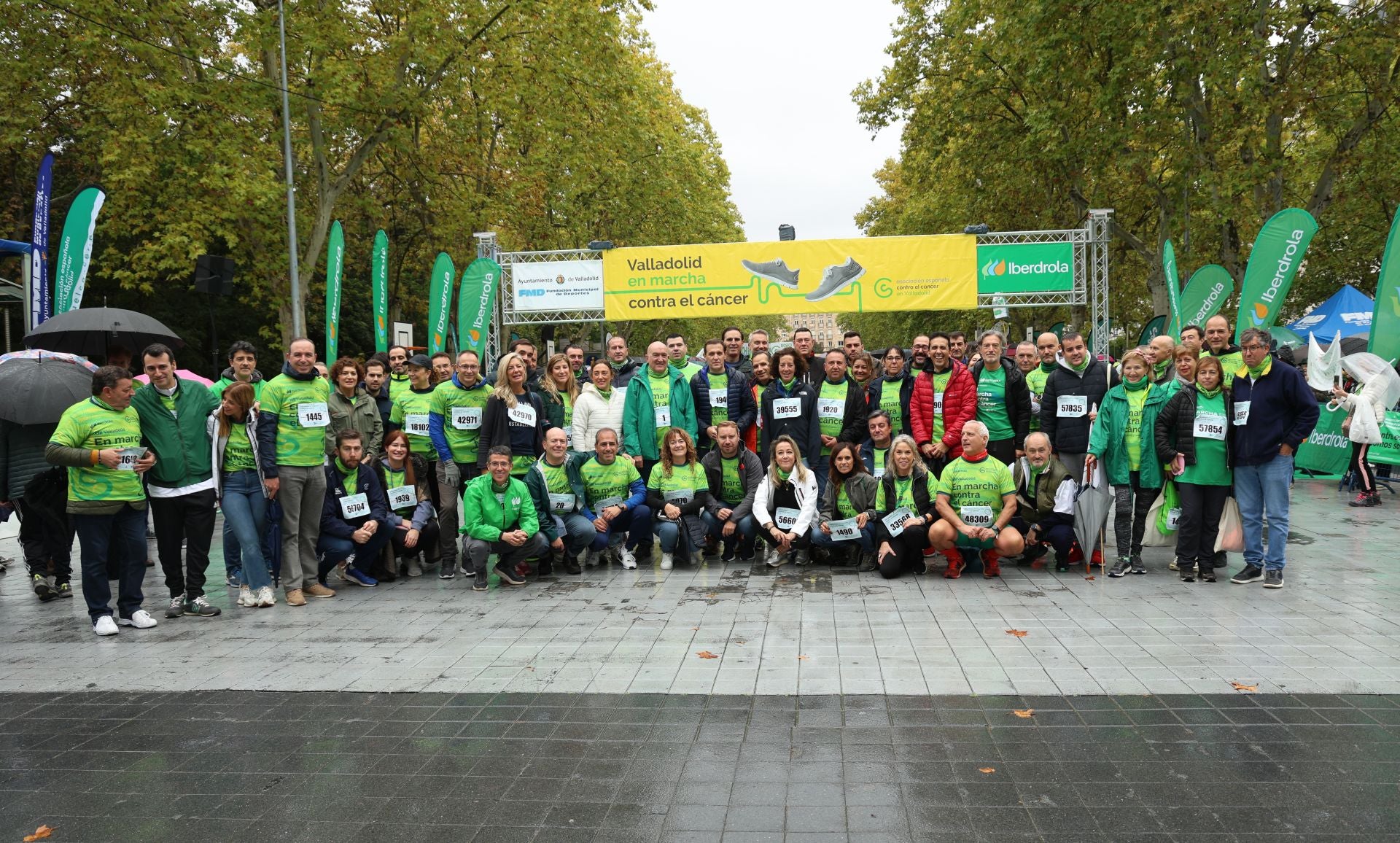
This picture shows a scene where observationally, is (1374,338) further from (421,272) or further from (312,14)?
(421,272)

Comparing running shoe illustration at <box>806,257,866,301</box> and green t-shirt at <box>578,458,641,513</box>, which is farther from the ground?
running shoe illustration at <box>806,257,866,301</box>

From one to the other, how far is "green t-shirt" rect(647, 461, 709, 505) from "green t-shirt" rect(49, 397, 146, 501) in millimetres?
4077

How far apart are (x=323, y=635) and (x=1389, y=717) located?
595cm

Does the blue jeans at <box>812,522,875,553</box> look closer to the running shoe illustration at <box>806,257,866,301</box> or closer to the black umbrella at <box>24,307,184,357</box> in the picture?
the black umbrella at <box>24,307,184,357</box>

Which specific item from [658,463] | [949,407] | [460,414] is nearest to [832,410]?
[949,407]

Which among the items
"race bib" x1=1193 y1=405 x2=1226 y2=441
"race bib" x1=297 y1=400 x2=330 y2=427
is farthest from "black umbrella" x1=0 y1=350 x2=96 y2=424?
"race bib" x1=1193 y1=405 x2=1226 y2=441

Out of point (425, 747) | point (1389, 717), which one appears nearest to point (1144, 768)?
point (1389, 717)

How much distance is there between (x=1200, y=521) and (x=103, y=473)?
8.03m

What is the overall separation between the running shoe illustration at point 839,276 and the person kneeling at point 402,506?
9.80 meters

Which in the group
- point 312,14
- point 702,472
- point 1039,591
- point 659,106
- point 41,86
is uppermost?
point 659,106

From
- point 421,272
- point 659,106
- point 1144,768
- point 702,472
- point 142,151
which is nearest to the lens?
point 1144,768

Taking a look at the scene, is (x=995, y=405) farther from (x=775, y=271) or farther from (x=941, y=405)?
(x=775, y=271)

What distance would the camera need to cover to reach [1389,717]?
14.1ft

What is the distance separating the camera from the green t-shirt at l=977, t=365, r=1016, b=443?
→ 8.76 m
